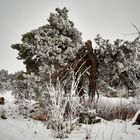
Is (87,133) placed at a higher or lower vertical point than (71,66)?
lower

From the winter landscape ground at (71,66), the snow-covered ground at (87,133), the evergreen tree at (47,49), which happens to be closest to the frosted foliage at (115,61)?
the winter landscape ground at (71,66)

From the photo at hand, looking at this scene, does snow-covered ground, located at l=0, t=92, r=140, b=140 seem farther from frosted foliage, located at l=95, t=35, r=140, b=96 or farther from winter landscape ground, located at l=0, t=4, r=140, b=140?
frosted foliage, located at l=95, t=35, r=140, b=96

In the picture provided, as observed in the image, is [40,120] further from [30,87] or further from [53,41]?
[53,41]

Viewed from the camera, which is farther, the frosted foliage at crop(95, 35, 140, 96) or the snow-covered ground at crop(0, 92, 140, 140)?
the frosted foliage at crop(95, 35, 140, 96)

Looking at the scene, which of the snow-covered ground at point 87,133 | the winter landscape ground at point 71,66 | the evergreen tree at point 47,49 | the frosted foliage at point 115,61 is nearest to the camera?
the snow-covered ground at point 87,133

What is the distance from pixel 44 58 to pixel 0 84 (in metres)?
19.8

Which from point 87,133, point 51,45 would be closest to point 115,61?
point 51,45

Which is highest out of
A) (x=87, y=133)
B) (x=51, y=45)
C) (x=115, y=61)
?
(x=51, y=45)

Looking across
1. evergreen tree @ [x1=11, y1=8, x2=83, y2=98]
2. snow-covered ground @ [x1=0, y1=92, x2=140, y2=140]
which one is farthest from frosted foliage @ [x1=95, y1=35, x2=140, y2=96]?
snow-covered ground @ [x1=0, y1=92, x2=140, y2=140]

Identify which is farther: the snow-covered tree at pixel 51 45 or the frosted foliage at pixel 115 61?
the snow-covered tree at pixel 51 45

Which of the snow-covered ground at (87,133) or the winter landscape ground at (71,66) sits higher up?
the winter landscape ground at (71,66)

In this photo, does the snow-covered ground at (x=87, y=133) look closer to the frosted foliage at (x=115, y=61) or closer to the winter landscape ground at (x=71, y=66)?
the winter landscape ground at (x=71, y=66)

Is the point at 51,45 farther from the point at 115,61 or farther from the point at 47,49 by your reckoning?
the point at 115,61

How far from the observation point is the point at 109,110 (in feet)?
30.2
